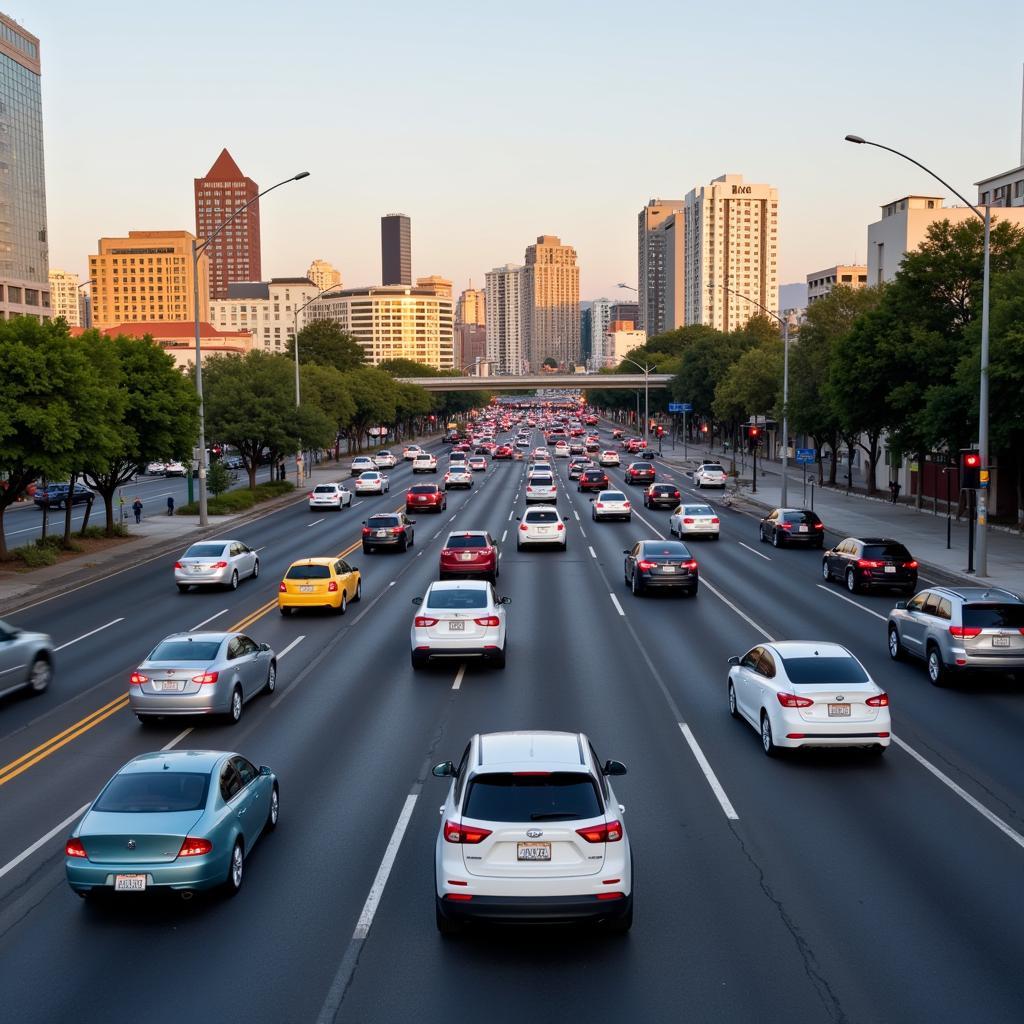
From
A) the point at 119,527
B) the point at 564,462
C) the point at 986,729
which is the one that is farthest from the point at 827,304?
the point at 986,729

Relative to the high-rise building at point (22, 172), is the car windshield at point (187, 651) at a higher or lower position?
lower

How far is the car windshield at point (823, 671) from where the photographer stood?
15.7m

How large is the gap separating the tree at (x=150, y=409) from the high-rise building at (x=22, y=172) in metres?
116

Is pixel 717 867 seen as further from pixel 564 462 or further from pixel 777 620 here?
pixel 564 462

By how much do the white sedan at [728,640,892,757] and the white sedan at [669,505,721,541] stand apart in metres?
27.7

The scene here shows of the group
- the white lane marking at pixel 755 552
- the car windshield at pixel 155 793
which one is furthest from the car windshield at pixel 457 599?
the white lane marking at pixel 755 552

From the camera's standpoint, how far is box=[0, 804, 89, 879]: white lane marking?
472 inches

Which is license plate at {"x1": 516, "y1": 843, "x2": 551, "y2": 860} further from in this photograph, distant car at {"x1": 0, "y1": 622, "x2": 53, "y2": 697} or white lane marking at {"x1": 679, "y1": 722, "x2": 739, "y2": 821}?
distant car at {"x1": 0, "y1": 622, "x2": 53, "y2": 697}

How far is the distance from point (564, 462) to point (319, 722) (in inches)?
3513

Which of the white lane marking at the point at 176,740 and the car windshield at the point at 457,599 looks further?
the car windshield at the point at 457,599

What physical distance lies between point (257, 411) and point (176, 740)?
162 ft

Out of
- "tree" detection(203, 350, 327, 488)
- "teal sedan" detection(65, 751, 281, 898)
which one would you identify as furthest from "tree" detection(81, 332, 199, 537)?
"teal sedan" detection(65, 751, 281, 898)

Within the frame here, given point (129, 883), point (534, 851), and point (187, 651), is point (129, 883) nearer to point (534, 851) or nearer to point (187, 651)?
point (534, 851)

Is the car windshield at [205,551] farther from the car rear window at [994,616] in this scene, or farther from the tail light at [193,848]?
the tail light at [193,848]
